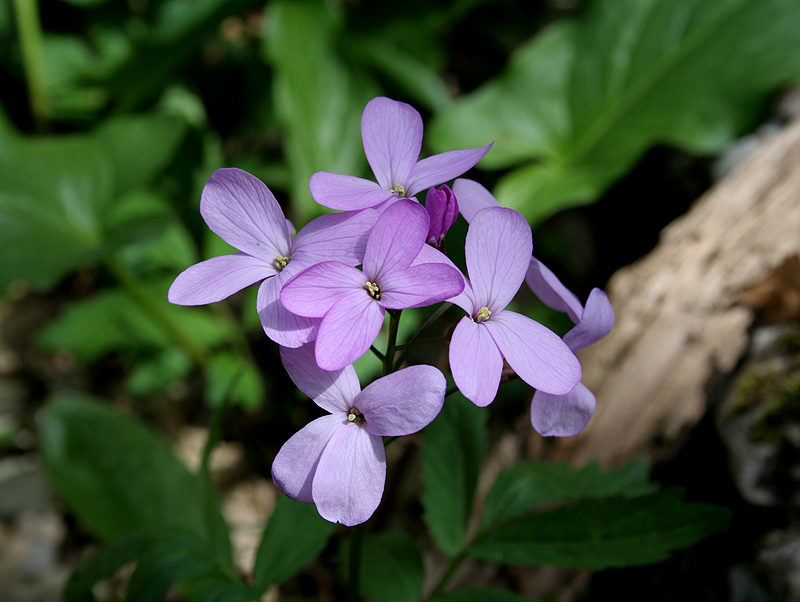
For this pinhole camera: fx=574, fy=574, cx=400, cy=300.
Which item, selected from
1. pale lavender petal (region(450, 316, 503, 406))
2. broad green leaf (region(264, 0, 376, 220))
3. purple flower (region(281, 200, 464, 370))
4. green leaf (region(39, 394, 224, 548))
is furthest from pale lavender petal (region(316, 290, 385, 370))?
broad green leaf (region(264, 0, 376, 220))

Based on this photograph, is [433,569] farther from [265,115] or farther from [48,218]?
[265,115]

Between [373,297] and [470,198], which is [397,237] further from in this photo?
[470,198]

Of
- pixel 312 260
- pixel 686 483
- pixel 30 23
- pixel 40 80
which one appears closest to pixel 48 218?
pixel 40 80

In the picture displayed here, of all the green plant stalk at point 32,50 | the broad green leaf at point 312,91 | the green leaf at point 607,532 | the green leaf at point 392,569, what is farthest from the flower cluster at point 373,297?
the green plant stalk at point 32,50

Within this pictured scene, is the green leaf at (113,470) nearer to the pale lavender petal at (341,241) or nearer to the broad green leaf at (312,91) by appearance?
the broad green leaf at (312,91)

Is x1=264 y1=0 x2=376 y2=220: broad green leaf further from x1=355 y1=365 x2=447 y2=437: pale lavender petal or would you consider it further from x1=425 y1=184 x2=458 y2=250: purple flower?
x1=355 y1=365 x2=447 y2=437: pale lavender petal

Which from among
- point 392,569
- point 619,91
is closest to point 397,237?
point 392,569

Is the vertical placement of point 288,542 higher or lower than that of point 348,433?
lower
